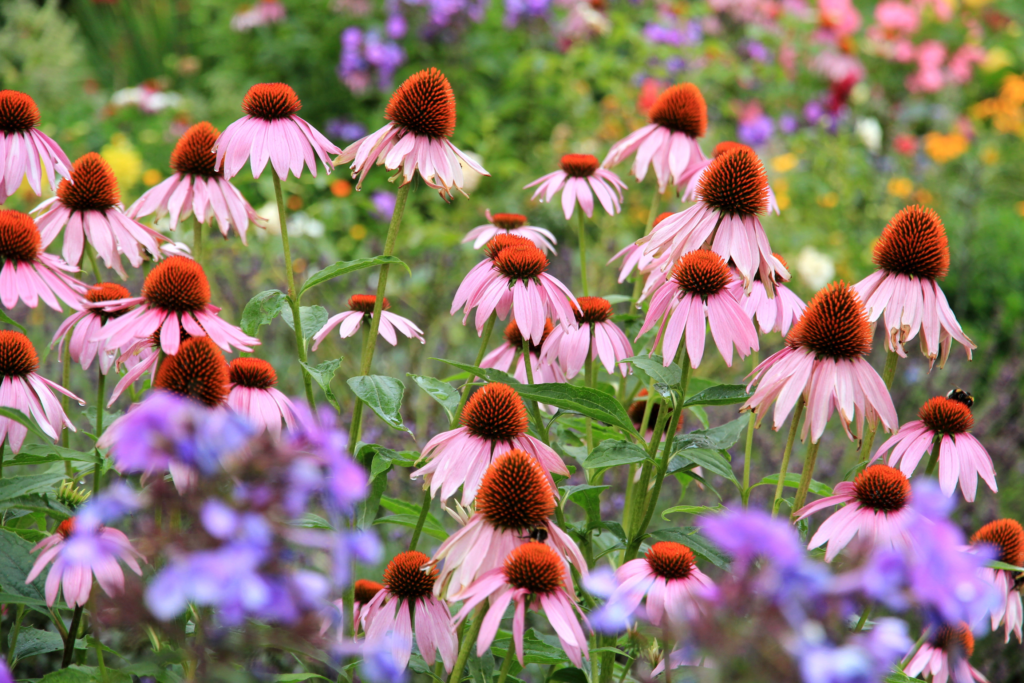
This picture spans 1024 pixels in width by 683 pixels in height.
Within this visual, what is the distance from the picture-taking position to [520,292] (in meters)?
1.51

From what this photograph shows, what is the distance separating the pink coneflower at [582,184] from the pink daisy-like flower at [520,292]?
0.46 metres

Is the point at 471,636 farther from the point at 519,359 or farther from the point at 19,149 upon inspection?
the point at 19,149

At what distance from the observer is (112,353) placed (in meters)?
1.45

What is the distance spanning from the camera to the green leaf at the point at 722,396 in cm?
146

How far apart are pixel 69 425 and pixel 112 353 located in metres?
0.14

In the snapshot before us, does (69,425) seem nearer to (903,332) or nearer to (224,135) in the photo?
(224,135)

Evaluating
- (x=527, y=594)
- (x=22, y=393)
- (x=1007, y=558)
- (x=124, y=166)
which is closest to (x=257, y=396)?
(x=22, y=393)

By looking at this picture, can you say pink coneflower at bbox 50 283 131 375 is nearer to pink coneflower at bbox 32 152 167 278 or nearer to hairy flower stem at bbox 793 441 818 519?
pink coneflower at bbox 32 152 167 278

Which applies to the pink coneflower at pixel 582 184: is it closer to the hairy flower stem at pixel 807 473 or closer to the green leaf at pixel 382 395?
the green leaf at pixel 382 395

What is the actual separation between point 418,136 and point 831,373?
2.82 ft

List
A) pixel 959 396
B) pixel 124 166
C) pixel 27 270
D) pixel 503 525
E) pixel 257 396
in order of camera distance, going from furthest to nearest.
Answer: pixel 124 166
pixel 959 396
pixel 27 270
pixel 257 396
pixel 503 525

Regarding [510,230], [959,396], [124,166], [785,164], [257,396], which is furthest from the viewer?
[785,164]

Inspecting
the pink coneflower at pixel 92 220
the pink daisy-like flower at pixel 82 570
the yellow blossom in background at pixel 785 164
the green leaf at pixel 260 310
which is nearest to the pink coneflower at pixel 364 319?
the green leaf at pixel 260 310

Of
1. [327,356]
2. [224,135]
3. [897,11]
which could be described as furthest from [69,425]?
[897,11]
